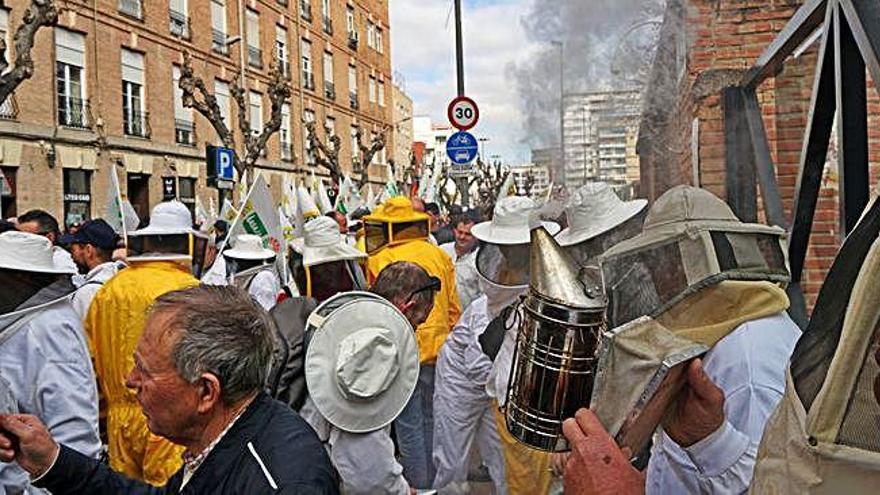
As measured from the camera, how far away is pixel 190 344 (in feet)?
7.48

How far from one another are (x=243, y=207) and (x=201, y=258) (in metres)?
0.58

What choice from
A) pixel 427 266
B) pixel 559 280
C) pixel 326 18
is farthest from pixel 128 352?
pixel 326 18

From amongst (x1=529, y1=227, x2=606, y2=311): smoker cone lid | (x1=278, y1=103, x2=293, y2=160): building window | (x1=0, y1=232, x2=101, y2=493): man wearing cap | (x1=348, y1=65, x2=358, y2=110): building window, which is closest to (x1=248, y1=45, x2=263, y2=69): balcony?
(x1=278, y1=103, x2=293, y2=160): building window

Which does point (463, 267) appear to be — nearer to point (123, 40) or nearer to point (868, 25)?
point (868, 25)

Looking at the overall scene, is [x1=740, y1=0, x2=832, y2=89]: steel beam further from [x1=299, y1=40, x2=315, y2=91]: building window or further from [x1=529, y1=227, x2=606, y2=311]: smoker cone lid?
[x1=299, y1=40, x2=315, y2=91]: building window

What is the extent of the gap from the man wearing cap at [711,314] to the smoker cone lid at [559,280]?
0.50 ft

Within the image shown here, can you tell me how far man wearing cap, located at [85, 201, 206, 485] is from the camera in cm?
413

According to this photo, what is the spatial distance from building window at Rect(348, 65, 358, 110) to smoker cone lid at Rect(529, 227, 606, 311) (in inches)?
1743

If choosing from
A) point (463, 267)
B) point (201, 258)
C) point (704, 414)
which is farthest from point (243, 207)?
point (704, 414)

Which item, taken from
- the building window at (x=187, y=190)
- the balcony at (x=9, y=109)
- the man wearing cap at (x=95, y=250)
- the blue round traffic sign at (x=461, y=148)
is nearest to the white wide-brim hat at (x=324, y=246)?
the man wearing cap at (x=95, y=250)

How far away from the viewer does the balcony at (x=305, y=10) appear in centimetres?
3984

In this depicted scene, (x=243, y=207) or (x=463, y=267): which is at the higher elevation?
(x=243, y=207)

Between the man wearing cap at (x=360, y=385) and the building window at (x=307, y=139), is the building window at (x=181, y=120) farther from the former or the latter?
the man wearing cap at (x=360, y=385)

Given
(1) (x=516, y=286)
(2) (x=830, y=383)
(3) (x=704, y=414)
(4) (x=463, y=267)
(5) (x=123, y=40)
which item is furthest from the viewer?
(5) (x=123, y=40)
